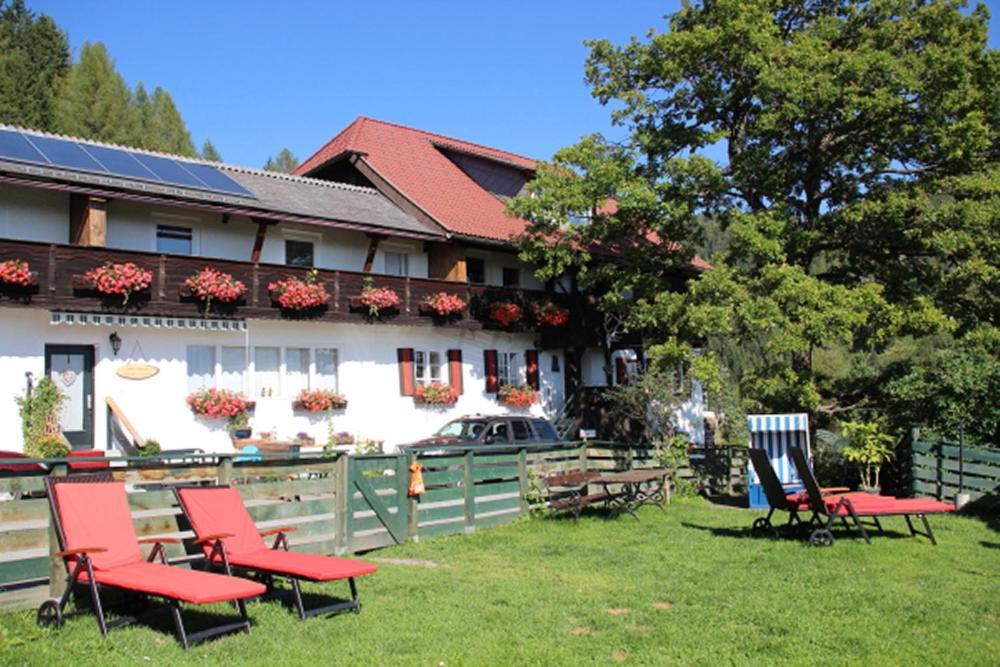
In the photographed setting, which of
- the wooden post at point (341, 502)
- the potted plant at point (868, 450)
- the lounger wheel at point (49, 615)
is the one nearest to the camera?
the lounger wheel at point (49, 615)

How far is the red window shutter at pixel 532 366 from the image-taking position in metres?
26.9

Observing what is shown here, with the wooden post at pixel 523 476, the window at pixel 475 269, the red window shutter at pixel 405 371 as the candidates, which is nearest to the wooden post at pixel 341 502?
the wooden post at pixel 523 476

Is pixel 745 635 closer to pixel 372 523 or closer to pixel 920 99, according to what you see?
pixel 372 523

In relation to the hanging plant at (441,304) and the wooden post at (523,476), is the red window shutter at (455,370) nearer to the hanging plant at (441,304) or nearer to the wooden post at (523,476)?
the hanging plant at (441,304)

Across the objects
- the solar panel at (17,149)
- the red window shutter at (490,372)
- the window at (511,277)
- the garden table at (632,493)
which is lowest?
the garden table at (632,493)

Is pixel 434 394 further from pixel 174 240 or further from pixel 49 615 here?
pixel 49 615

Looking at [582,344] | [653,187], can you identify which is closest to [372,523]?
[653,187]

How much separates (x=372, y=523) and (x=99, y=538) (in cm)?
453

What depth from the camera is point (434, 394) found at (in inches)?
943

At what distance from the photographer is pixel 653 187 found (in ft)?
70.8

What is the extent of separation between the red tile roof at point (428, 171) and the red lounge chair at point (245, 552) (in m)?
16.6

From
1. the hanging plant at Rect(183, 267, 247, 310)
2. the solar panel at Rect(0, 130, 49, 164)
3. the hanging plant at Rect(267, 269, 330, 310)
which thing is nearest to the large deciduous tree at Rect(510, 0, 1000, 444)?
the hanging plant at Rect(267, 269, 330, 310)

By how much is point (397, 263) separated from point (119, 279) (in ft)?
28.8

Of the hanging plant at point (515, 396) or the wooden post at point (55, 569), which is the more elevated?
the hanging plant at point (515, 396)
